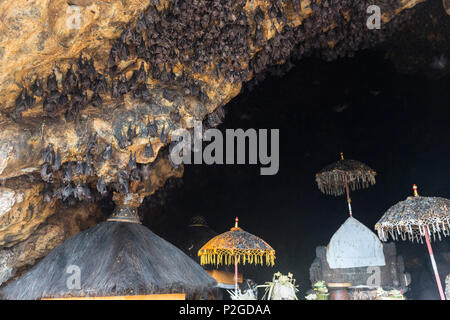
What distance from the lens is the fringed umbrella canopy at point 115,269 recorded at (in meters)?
4.78

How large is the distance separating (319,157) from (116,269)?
7.27m

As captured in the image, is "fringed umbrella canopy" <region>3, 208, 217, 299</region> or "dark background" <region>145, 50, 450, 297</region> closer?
"fringed umbrella canopy" <region>3, 208, 217, 299</region>

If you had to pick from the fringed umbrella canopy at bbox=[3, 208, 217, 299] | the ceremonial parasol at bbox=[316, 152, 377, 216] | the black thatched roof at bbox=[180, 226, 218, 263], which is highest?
the ceremonial parasol at bbox=[316, 152, 377, 216]

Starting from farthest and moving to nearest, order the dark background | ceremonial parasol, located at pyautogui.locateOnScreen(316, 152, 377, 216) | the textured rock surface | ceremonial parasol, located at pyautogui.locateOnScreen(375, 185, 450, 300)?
the dark background < ceremonial parasol, located at pyautogui.locateOnScreen(316, 152, 377, 216) < ceremonial parasol, located at pyautogui.locateOnScreen(375, 185, 450, 300) < the textured rock surface

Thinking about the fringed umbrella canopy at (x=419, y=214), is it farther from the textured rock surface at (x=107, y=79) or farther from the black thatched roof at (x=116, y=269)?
the textured rock surface at (x=107, y=79)

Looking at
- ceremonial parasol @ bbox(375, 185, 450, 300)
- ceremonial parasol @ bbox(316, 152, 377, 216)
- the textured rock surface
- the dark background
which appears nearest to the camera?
the textured rock surface

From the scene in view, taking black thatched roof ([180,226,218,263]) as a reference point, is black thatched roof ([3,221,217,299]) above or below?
below

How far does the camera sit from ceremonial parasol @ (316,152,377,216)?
8.80m

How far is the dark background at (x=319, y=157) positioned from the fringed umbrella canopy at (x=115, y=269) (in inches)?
143

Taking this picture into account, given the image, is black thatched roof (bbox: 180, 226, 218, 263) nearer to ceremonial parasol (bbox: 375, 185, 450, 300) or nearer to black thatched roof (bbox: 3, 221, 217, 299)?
black thatched roof (bbox: 3, 221, 217, 299)

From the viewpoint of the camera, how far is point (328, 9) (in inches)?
237

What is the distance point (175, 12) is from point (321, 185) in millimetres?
6257

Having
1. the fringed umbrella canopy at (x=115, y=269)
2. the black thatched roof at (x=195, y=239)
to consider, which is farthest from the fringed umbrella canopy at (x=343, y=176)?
the fringed umbrella canopy at (x=115, y=269)

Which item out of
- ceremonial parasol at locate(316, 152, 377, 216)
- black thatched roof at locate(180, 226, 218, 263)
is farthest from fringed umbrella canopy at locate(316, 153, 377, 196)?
black thatched roof at locate(180, 226, 218, 263)
